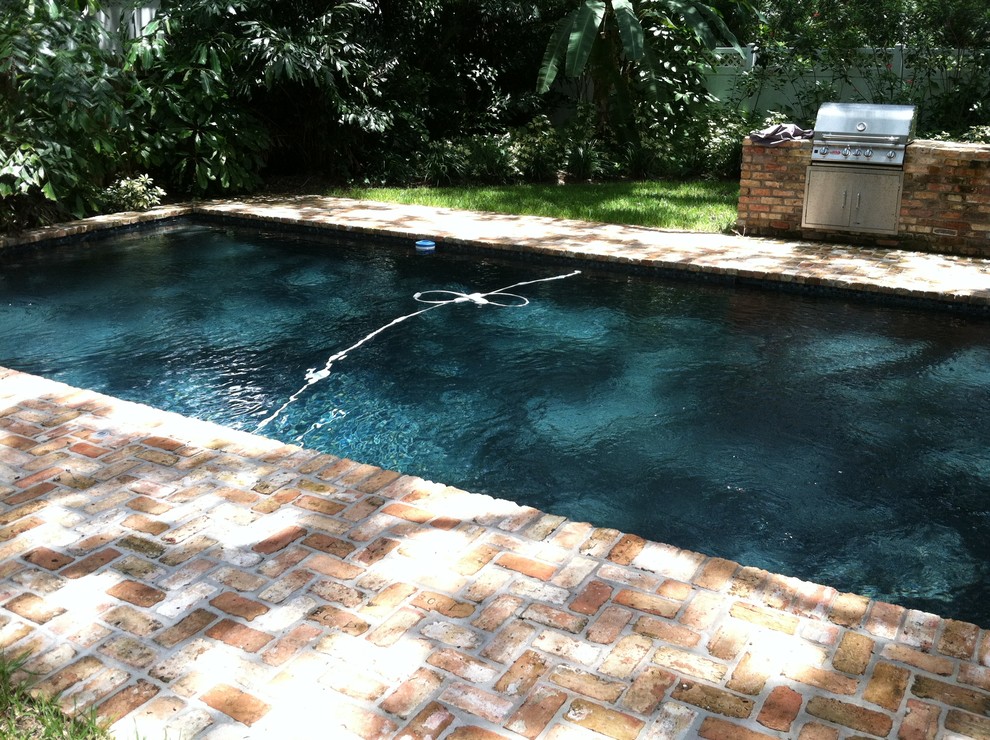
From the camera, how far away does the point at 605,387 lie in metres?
6.00

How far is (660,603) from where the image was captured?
3.14 metres

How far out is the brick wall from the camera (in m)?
8.40

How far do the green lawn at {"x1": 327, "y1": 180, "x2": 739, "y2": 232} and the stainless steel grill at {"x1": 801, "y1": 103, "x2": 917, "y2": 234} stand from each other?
112cm

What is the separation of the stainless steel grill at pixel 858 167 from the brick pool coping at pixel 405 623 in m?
6.31

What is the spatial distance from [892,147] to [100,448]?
284 inches

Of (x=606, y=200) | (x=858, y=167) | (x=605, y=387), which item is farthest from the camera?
(x=606, y=200)

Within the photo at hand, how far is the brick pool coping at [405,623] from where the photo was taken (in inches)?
103

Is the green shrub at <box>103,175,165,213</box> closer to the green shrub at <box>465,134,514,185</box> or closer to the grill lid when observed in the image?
the green shrub at <box>465,134,514,185</box>

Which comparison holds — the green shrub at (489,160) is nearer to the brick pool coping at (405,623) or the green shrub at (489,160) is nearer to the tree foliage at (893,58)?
the tree foliage at (893,58)

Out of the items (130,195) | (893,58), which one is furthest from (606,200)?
(130,195)

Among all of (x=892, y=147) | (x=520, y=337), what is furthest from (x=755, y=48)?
(x=520, y=337)

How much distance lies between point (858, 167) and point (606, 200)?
10.7ft

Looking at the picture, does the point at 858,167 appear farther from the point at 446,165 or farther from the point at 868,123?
the point at 446,165

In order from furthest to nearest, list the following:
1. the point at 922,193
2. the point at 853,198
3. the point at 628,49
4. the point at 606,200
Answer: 1. the point at 628,49
2. the point at 606,200
3. the point at 853,198
4. the point at 922,193
